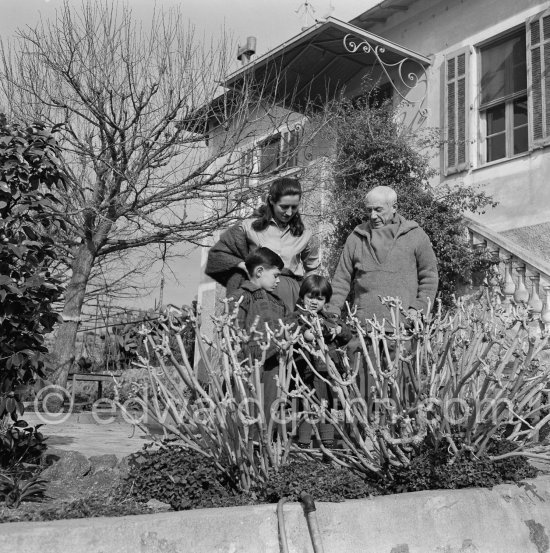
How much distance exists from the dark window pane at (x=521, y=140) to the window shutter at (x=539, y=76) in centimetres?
29

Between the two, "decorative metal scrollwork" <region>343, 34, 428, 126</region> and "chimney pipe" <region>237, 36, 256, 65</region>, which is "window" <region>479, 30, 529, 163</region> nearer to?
"decorative metal scrollwork" <region>343, 34, 428, 126</region>

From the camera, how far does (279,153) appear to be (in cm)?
1055

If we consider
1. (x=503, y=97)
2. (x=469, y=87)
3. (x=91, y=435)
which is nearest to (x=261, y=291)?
(x=91, y=435)

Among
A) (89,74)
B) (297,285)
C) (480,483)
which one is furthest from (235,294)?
A: (89,74)

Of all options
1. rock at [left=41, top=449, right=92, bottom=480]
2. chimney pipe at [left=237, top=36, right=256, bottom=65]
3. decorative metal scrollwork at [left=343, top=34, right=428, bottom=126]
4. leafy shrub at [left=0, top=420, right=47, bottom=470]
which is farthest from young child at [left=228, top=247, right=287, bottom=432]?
chimney pipe at [left=237, top=36, right=256, bottom=65]

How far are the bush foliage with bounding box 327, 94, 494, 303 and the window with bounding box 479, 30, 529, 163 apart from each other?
713 millimetres

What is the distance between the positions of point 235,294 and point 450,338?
1.48m

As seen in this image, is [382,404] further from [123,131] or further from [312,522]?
[123,131]

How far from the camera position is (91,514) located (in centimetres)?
232

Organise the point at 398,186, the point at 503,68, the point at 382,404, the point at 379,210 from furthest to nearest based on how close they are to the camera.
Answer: the point at 503,68
the point at 398,186
the point at 379,210
the point at 382,404

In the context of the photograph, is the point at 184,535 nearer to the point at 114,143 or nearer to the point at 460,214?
the point at 114,143

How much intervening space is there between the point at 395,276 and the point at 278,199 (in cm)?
88

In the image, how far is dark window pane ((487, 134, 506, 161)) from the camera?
10.0 meters

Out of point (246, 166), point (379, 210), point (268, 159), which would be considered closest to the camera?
point (379, 210)
